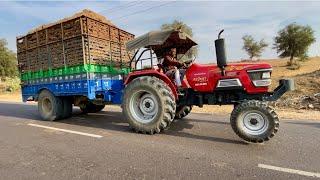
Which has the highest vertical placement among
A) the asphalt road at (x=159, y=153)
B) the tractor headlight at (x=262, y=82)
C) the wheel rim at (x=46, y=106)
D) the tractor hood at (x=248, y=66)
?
the tractor hood at (x=248, y=66)

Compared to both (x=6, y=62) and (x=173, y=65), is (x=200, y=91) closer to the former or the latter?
(x=173, y=65)

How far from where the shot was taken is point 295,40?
5262 centimetres

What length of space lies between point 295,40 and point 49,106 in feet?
164

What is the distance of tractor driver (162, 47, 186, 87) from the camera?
7703 millimetres

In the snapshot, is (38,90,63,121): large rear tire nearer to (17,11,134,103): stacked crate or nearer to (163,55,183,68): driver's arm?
(17,11,134,103): stacked crate

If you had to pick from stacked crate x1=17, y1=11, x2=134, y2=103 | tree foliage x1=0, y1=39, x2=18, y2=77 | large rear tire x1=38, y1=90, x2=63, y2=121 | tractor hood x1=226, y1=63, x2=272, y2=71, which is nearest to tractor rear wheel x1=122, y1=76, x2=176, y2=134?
stacked crate x1=17, y1=11, x2=134, y2=103

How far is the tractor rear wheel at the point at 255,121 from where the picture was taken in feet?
20.8

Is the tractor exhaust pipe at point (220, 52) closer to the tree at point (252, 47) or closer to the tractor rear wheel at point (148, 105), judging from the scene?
the tractor rear wheel at point (148, 105)

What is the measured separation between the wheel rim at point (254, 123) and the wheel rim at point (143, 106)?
2.11m

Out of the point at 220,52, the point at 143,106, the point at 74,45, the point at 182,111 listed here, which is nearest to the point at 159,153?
the point at 143,106

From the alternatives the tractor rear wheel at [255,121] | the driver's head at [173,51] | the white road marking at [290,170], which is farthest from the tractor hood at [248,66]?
the white road marking at [290,170]

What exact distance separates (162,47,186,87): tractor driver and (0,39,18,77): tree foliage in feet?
129

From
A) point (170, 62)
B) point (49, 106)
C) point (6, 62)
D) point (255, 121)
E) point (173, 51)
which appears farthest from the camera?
point (6, 62)

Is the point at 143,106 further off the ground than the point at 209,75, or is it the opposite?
the point at 209,75
